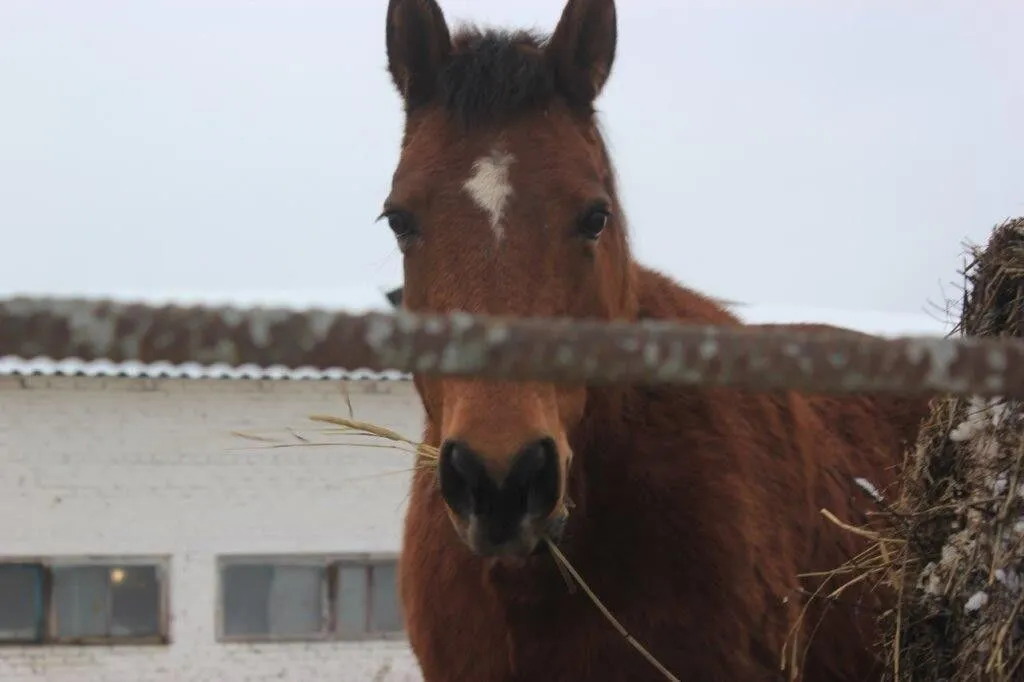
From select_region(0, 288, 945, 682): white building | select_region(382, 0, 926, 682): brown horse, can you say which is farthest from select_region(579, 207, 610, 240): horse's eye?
select_region(0, 288, 945, 682): white building

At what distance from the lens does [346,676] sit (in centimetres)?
1109

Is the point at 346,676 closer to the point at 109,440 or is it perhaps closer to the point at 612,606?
the point at 109,440

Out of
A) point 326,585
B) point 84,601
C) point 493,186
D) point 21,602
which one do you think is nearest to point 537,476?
point 493,186

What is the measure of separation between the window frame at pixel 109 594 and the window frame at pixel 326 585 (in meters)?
0.58

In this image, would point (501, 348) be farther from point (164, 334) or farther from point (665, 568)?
point (665, 568)

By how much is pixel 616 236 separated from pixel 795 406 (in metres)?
1.04

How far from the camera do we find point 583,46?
3219mm

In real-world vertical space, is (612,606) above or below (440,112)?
below

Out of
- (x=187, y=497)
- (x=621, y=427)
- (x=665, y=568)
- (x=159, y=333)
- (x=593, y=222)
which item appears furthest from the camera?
(x=187, y=497)

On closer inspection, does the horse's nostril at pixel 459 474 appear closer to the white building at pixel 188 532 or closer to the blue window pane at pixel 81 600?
the white building at pixel 188 532

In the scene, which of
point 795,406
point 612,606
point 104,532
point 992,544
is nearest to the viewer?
point 992,544

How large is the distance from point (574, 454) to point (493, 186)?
2.80 feet

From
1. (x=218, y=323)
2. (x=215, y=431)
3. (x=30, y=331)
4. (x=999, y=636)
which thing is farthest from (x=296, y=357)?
(x=215, y=431)

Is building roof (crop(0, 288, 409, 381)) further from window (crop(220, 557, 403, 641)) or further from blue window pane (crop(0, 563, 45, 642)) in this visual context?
blue window pane (crop(0, 563, 45, 642))
